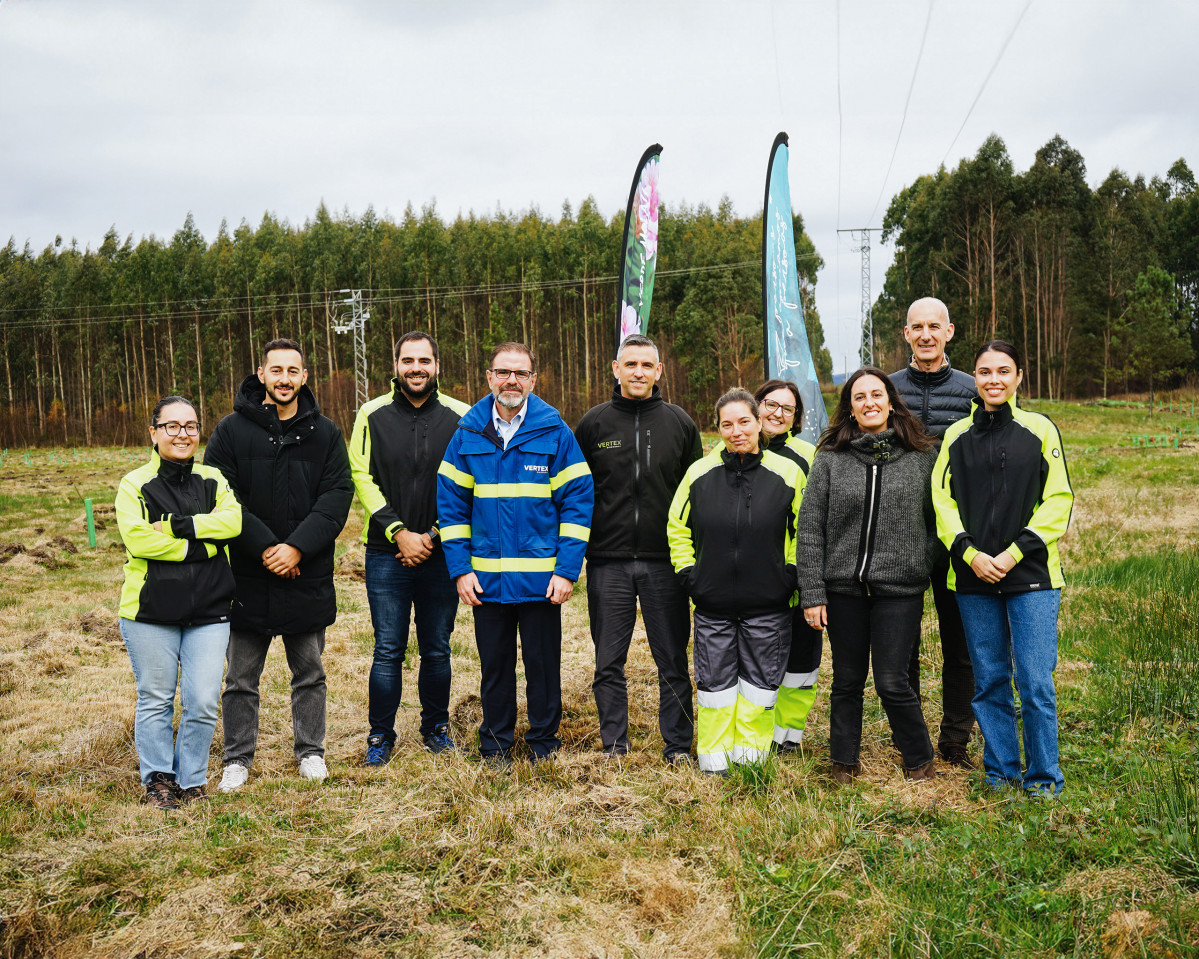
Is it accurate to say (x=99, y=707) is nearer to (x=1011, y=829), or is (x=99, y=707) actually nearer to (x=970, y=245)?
(x=1011, y=829)

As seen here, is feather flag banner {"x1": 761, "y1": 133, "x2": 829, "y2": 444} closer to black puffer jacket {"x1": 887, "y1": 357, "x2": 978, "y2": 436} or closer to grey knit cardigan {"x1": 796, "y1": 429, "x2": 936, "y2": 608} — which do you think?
black puffer jacket {"x1": 887, "y1": 357, "x2": 978, "y2": 436}

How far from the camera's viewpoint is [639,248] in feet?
28.9

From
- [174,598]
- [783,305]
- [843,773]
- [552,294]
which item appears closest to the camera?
[174,598]

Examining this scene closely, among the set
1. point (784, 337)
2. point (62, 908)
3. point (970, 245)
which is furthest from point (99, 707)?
point (970, 245)

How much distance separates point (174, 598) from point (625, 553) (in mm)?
2082

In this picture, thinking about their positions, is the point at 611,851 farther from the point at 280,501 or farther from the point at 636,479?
the point at 280,501

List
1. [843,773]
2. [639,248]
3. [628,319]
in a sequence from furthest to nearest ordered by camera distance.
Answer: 1. [639,248]
2. [628,319]
3. [843,773]

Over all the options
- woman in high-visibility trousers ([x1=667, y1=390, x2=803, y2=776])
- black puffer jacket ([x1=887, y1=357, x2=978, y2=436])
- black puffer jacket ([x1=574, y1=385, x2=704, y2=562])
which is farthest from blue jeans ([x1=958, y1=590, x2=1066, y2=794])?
black puffer jacket ([x1=574, y1=385, x2=704, y2=562])

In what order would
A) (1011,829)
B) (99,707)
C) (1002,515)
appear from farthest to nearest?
(99,707) < (1002,515) < (1011,829)

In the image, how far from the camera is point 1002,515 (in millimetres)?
3574

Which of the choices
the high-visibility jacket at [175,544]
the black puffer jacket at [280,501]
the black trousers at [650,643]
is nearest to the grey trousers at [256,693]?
the black puffer jacket at [280,501]

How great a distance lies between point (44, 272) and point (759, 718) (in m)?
64.5

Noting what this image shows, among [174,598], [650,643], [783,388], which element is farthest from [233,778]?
[783,388]

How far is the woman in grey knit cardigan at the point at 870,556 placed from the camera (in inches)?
147
